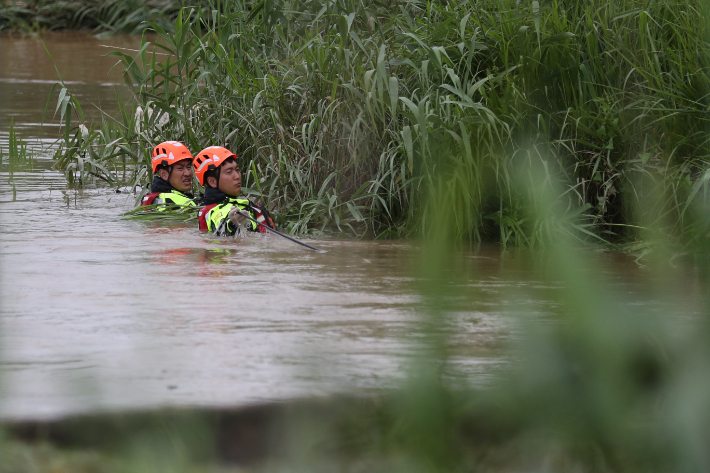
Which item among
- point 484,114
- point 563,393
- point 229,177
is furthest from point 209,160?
point 563,393

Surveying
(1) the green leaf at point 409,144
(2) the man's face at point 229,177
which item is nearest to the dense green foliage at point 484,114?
(1) the green leaf at point 409,144

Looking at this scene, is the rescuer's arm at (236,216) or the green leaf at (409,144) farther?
the rescuer's arm at (236,216)

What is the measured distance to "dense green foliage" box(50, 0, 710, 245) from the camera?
5363 mm

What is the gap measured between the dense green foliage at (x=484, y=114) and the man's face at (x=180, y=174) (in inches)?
19.8

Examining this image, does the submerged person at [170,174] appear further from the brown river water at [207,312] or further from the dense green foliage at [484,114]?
the dense green foliage at [484,114]

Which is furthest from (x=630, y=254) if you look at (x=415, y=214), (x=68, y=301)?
(x=68, y=301)

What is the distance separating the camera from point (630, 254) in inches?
214

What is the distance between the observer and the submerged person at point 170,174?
275 inches

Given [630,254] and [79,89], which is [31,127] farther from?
[630,254]

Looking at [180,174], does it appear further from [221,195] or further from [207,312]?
[207,312]

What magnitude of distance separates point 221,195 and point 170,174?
2.93 feet

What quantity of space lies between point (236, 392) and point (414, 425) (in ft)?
5.57

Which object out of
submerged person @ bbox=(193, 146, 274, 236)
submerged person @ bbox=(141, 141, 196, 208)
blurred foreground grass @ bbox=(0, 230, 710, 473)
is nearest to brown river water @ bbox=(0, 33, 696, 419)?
blurred foreground grass @ bbox=(0, 230, 710, 473)

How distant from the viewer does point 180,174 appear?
23.0 feet
